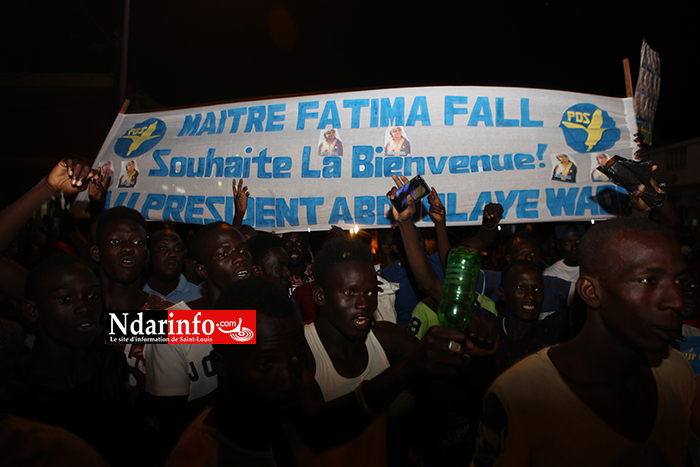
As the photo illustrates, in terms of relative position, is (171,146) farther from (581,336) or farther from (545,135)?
(581,336)

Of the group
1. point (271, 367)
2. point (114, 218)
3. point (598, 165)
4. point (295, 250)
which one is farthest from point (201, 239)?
point (598, 165)

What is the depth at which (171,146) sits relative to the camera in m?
4.73

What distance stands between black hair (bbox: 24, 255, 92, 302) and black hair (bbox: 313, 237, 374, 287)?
117cm

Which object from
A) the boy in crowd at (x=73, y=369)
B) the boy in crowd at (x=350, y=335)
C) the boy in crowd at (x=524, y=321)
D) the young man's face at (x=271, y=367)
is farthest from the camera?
the boy in crowd at (x=524, y=321)

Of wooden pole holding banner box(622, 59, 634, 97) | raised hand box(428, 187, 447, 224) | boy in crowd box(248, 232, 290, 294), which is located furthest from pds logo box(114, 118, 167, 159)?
wooden pole holding banner box(622, 59, 634, 97)

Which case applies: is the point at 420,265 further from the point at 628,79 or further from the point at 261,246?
the point at 628,79

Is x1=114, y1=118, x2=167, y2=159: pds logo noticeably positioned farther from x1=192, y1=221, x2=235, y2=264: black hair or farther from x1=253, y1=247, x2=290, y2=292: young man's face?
x1=253, y1=247, x2=290, y2=292: young man's face

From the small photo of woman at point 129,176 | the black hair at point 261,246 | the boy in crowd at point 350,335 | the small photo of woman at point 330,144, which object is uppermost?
the small photo of woman at point 330,144

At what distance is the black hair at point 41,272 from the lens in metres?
2.08

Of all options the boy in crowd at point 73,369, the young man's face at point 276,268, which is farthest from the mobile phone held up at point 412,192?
the boy in crowd at point 73,369

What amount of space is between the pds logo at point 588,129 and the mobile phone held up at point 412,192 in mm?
1900

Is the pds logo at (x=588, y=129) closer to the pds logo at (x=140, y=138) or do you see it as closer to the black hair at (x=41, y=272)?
the black hair at (x=41, y=272)

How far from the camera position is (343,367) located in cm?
212

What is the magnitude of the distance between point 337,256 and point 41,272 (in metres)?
1.44
